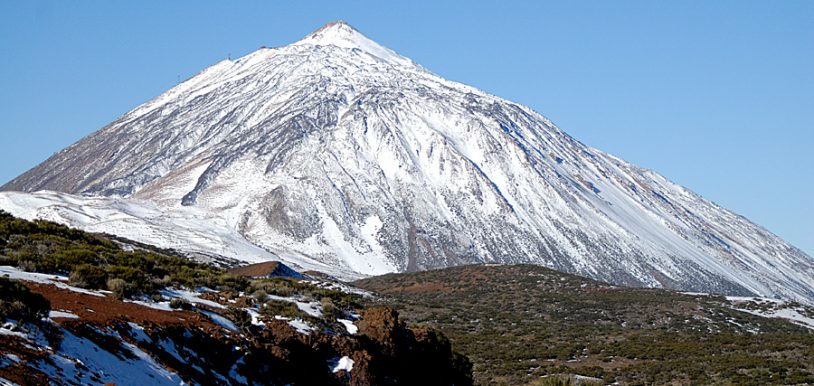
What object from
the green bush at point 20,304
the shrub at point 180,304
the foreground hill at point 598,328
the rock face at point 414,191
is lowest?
the green bush at point 20,304

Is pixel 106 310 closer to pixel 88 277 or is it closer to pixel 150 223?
pixel 88 277

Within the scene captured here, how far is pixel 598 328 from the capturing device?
4712cm

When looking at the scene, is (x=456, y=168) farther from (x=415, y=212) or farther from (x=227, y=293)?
(x=227, y=293)

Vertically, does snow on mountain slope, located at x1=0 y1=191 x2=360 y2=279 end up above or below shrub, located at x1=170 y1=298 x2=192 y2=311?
above

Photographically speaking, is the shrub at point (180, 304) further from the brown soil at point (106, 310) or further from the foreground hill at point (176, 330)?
Answer: the brown soil at point (106, 310)

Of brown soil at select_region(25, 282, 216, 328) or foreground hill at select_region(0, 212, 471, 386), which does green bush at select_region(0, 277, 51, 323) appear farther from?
brown soil at select_region(25, 282, 216, 328)

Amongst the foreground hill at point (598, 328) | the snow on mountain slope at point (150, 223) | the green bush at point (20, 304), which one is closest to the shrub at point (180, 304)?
the green bush at point (20, 304)

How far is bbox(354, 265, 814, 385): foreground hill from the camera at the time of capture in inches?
1291

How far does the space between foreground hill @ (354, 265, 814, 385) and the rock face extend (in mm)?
59242

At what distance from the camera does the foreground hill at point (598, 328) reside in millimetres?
32781

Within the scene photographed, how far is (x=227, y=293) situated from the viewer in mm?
20156

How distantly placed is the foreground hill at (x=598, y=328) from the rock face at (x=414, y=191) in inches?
2332

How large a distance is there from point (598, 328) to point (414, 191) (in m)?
109

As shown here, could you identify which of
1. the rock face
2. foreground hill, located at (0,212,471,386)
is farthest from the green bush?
the rock face
